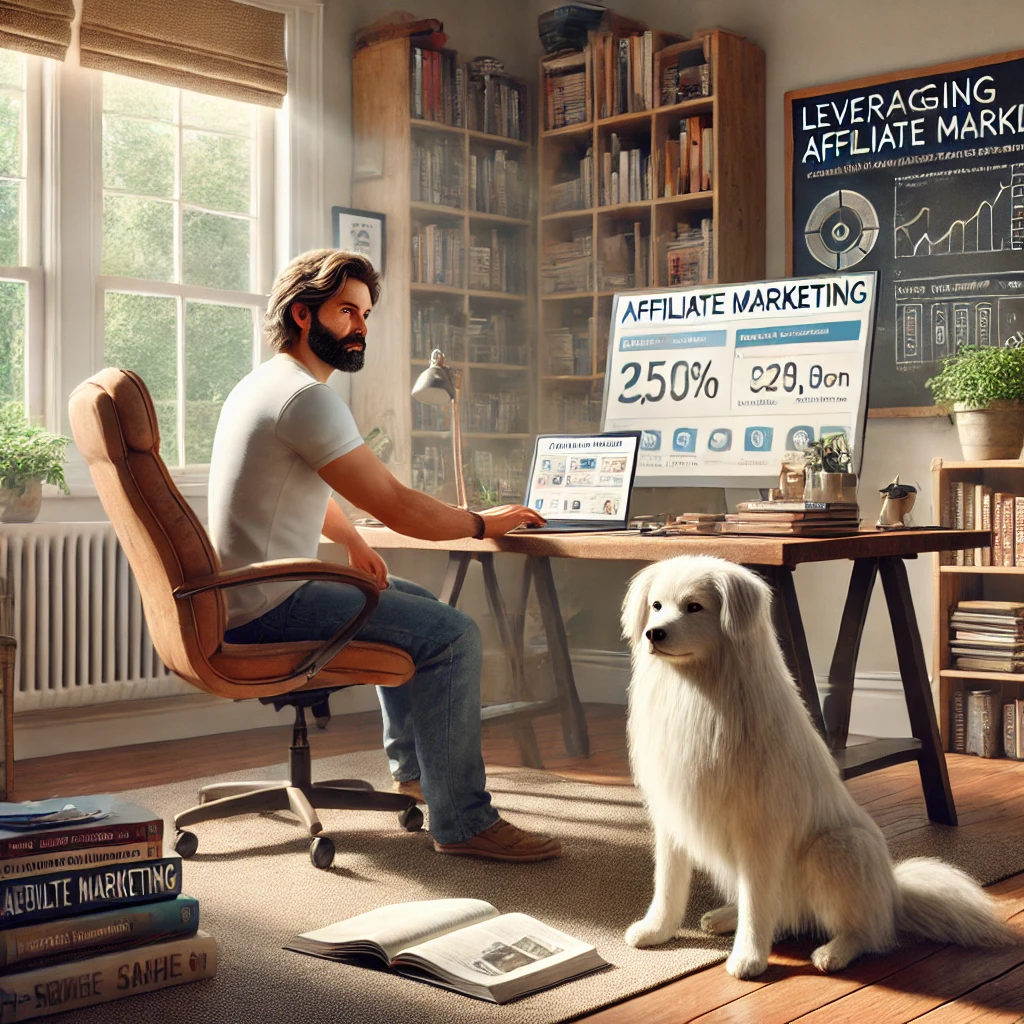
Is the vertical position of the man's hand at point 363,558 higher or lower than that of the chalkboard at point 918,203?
lower

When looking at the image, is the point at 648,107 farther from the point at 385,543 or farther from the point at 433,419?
the point at 385,543

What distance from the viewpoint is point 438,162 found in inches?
192

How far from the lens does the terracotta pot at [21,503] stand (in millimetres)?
3877

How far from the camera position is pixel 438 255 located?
16.1 ft

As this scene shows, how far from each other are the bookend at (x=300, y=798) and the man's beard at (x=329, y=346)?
73cm

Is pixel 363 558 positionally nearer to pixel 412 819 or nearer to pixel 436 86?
pixel 412 819

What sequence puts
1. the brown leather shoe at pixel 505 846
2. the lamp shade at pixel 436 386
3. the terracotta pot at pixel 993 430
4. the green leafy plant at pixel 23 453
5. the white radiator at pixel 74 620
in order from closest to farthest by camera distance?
the brown leather shoe at pixel 505 846 < the lamp shade at pixel 436 386 < the green leafy plant at pixel 23 453 < the white radiator at pixel 74 620 < the terracotta pot at pixel 993 430

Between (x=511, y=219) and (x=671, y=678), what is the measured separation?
128 inches

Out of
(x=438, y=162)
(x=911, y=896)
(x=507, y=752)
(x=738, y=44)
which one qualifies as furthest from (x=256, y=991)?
(x=738, y=44)

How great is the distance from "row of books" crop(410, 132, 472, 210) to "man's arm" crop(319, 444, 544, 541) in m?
2.16

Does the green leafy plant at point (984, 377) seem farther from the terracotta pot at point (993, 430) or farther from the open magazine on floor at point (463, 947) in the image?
the open magazine on floor at point (463, 947)

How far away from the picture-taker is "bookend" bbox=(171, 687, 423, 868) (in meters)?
2.90

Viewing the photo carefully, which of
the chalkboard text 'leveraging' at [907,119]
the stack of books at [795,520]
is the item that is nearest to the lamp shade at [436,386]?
the stack of books at [795,520]

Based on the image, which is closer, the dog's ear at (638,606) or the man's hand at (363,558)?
the dog's ear at (638,606)
